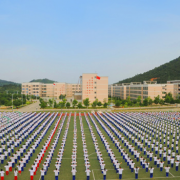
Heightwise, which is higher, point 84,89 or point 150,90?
point 84,89

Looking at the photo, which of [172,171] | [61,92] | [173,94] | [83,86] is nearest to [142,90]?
[173,94]

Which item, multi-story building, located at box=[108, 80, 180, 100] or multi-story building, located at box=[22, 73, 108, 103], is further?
multi-story building, located at box=[108, 80, 180, 100]

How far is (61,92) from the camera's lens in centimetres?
7438

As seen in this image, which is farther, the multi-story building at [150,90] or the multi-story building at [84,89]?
the multi-story building at [150,90]

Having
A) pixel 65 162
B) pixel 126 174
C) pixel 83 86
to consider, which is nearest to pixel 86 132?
pixel 65 162

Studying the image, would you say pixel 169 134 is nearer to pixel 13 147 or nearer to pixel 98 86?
pixel 13 147

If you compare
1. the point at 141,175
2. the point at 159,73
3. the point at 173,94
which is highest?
the point at 159,73

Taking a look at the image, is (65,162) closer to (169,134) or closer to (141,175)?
(141,175)

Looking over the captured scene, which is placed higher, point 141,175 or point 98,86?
point 98,86

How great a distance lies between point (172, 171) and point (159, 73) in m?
93.2

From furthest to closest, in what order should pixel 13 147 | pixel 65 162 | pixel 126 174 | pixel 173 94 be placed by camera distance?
pixel 173 94
pixel 13 147
pixel 65 162
pixel 126 174

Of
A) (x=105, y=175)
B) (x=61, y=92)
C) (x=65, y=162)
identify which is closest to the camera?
(x=105, y=175)

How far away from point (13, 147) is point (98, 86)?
3795 centimetres

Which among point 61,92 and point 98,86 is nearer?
point 98,86
